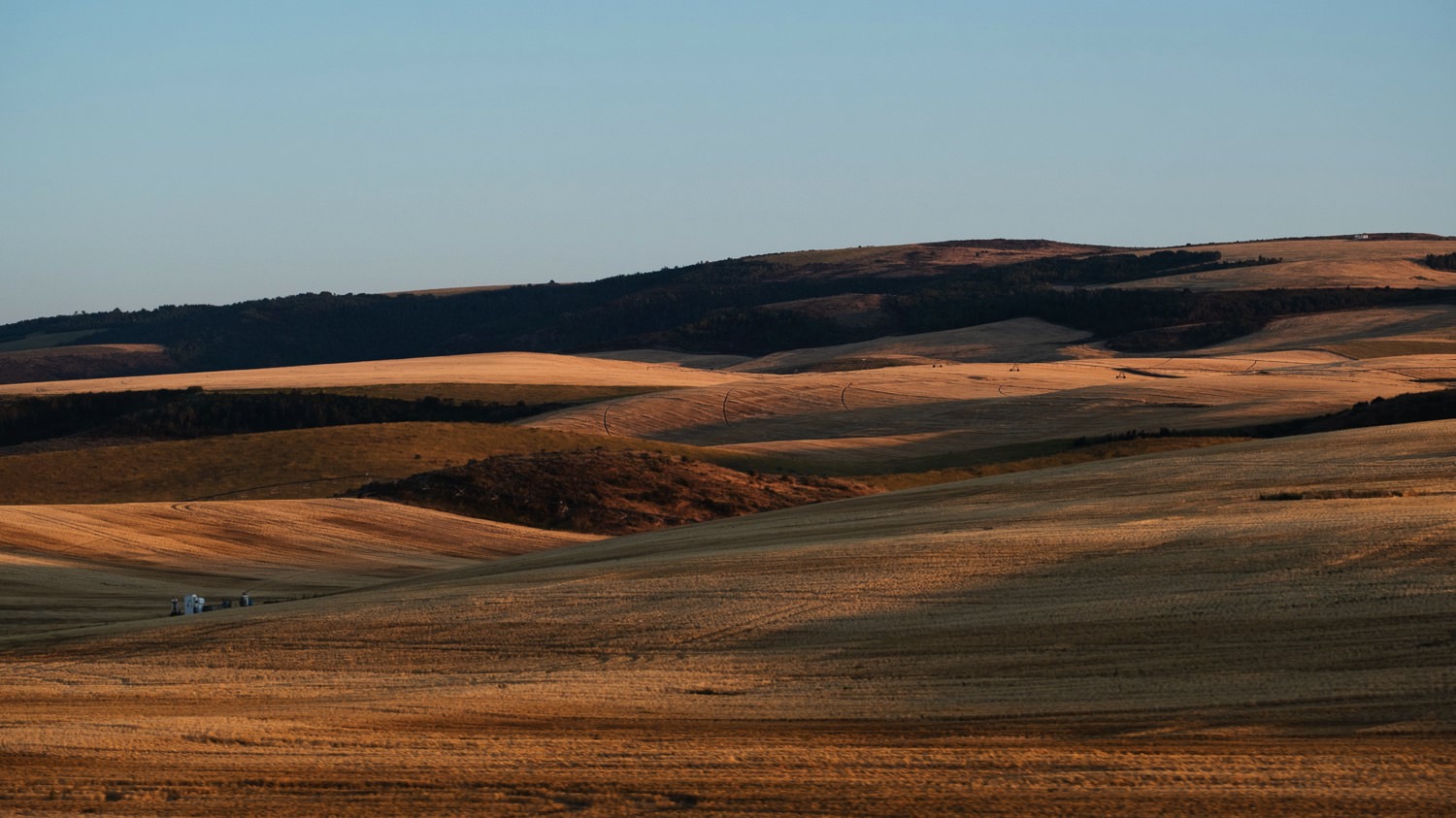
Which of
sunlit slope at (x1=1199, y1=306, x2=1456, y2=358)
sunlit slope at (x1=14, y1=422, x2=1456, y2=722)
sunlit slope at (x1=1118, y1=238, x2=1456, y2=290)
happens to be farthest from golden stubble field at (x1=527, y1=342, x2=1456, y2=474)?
sunlit slope at (x1=1118, y1=238, x2=1456, y2=290)

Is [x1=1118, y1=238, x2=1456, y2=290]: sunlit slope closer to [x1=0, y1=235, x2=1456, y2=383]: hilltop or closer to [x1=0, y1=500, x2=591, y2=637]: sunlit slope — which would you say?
[x1=0, y1=235, x2=1456, y2=383]: hilltop

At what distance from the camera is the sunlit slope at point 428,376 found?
3255 inches

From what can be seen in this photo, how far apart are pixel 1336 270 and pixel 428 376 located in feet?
302

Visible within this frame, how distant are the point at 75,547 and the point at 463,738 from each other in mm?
23096

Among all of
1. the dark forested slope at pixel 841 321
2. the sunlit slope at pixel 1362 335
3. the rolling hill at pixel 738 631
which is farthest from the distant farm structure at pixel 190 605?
the dark forested slope at pixel 841 321

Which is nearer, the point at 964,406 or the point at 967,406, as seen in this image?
the point at 967,406

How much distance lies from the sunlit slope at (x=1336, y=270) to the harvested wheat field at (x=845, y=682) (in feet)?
386

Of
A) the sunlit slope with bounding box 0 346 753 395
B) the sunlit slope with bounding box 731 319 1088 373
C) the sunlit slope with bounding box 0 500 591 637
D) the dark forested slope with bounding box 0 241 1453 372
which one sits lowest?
the sunlit slope with bounding box 0 500 591 637

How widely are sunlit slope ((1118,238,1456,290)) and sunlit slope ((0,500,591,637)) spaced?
4263 inches

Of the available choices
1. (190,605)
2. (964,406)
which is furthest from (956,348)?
(190,605)

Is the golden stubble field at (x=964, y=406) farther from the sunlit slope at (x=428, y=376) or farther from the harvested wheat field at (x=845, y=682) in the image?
the harvested wheat field at (x=845, y=682)

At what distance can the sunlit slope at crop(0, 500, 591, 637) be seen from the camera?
85.4 feet

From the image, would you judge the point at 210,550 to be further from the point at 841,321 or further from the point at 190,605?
the point at 841,321

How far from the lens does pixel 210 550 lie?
111 feet
